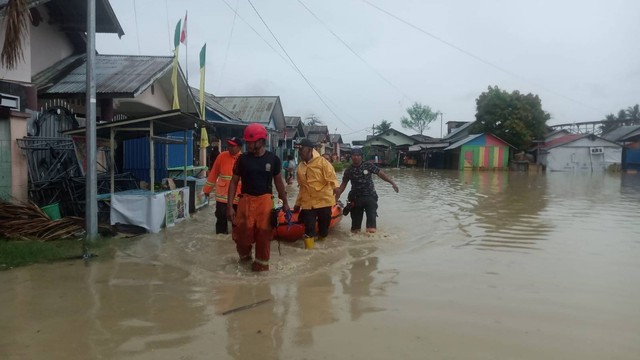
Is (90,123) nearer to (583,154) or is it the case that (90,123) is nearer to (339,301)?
(339,301)

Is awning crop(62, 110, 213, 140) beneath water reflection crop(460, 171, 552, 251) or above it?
above

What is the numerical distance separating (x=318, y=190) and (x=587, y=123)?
199 feet

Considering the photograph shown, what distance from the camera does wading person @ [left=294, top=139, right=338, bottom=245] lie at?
7.59 meters

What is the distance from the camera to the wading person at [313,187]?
7.59m

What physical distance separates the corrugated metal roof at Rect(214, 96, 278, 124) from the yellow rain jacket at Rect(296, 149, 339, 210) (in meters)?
20.9

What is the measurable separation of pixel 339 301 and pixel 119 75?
9.39 metres

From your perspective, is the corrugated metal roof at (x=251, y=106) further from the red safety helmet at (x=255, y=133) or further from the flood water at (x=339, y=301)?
the red safety helmet at (x=255, y=133)

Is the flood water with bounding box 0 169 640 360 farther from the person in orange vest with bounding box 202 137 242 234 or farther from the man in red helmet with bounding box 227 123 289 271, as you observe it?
the person in orange vest with bounding box 202 137 242 234

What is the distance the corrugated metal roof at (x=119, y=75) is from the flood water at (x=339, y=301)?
4.12m

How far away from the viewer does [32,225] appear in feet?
25.0

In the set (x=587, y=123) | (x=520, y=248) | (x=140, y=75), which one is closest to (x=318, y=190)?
(x=520, y=248)

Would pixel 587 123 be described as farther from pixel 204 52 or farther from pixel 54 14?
pixel 54 14

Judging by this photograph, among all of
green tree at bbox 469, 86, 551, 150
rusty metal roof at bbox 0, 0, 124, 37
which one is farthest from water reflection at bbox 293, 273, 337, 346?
green tree at bbox 469, 86, 551, 150

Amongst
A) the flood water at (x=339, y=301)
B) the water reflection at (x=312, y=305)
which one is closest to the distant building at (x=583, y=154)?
the flood water at (x=339, y=301)
